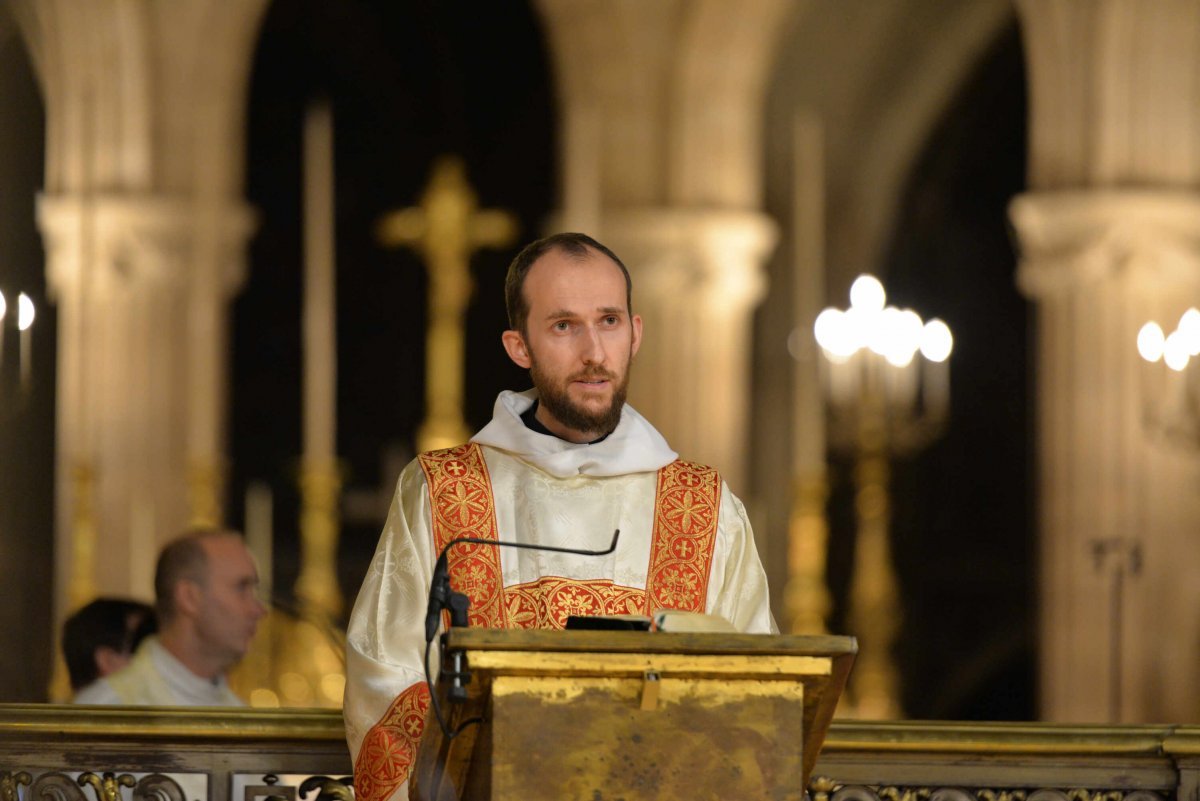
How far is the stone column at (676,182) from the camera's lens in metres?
13.2

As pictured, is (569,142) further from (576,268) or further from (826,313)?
(576,268)

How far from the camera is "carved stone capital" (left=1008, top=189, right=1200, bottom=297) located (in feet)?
40.2

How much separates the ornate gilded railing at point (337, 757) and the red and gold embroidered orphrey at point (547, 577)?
36.1 inches

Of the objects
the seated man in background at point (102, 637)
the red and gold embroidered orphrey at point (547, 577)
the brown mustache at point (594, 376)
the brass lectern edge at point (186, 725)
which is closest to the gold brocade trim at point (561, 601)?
the red and gold embroidered orphrey at point (547, 577)

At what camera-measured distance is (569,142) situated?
13.4 meters

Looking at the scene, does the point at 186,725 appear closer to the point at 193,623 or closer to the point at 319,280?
the point at 193,623

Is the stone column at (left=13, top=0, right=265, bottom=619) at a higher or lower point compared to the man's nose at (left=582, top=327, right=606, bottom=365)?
higher

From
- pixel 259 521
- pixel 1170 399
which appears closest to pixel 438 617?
pixel 1170 399

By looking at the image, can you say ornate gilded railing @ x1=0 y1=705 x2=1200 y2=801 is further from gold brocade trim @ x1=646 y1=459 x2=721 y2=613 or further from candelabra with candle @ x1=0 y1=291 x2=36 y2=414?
candelabra with candle @ x1=0 y1=291 x2=36 y2=414

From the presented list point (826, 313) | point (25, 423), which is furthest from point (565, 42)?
point (25, 423)

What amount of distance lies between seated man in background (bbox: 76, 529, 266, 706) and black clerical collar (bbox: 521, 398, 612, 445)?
105 inches

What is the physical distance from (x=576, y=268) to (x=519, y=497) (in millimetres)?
503

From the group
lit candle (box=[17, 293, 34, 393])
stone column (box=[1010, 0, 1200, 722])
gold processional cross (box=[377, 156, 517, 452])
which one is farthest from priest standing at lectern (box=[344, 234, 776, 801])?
gold processional cross (box=[377, 156, 517, 452])

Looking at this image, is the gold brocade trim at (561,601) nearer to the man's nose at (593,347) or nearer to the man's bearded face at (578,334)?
the man's bearded face at (578,334)
